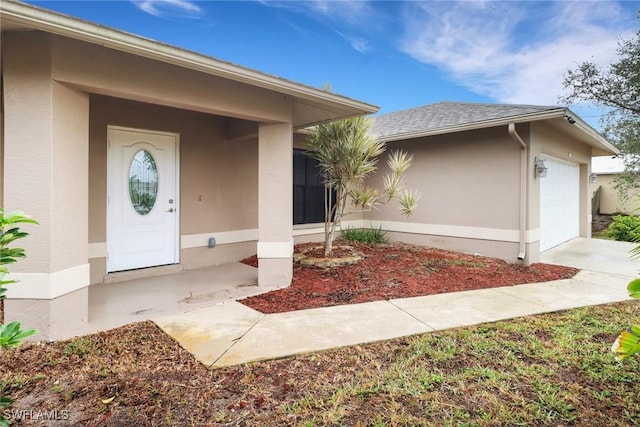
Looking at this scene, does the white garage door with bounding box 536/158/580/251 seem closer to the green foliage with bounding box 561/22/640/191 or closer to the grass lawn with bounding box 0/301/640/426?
the green foliage with bounding box 561/22/640/191

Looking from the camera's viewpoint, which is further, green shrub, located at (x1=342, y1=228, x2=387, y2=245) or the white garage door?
green shrub, located at (x1=342, y1=228, x2=387, y2=245)

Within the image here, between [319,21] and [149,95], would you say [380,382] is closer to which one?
[149,95]

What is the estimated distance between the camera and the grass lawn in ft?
7.38

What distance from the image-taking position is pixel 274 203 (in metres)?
5.12

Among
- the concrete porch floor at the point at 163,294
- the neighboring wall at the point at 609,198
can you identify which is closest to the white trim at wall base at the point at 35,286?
the concrete porch floor at the point at 163,294

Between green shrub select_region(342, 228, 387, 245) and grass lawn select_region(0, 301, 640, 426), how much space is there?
5.50 metres

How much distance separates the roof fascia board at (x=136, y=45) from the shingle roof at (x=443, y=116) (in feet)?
13.3

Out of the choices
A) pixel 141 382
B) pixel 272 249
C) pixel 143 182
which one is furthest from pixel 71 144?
pixel 272 249

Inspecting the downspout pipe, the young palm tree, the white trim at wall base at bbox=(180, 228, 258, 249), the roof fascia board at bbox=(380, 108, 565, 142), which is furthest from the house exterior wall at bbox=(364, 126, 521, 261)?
the white trim at wall base at bbox=(180, 228, 258, 249)

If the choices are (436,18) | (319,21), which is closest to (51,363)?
(319,21)

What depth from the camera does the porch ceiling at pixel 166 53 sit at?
278cm

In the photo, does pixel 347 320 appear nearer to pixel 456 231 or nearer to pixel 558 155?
pixel 456 231

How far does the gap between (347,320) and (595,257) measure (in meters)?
7.43

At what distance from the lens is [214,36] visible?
8.22m
